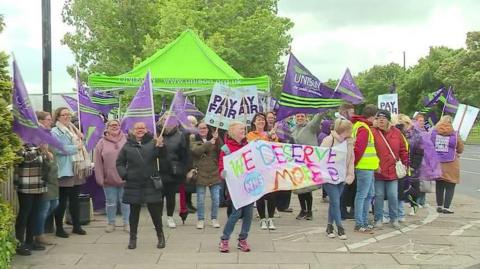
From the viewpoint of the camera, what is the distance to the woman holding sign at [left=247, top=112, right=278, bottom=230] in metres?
8.34

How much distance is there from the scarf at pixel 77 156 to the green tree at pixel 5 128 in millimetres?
2237

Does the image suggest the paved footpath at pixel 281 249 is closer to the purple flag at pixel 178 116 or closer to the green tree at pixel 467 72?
the purple flag at pixel 178 116

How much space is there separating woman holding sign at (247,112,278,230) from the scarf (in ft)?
7.95

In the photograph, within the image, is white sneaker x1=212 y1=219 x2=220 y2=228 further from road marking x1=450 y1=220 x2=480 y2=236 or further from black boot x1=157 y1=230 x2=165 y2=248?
road marking x1=450 y1=220 x2=480 y2=236

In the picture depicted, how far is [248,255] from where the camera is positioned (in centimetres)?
717

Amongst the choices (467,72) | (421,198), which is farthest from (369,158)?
(467,72)

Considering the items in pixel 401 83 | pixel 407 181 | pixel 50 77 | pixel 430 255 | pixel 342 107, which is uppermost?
pixel 401 83

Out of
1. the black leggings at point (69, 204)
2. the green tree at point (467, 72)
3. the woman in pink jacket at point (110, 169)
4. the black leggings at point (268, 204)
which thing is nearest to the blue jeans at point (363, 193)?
the black leggings at point (268, 204)

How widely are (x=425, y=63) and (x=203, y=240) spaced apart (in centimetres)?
5924

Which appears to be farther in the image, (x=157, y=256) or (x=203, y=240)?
(x=203, y=240)

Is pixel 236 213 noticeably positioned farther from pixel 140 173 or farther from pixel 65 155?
pixel 65 155

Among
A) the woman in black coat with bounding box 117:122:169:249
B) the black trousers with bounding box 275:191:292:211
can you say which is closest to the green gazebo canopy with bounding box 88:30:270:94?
the black trousers with bounding box 275:191:292:211

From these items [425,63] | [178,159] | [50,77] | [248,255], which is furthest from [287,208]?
[425,63]

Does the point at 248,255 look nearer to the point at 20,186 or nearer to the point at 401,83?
the point at 20,186
